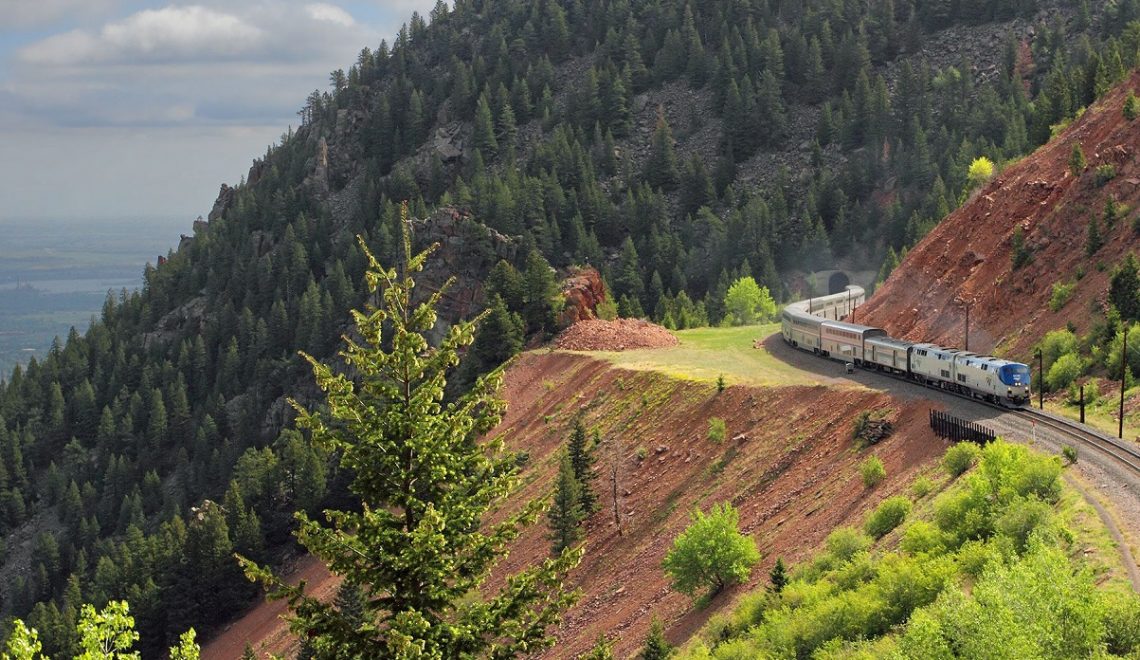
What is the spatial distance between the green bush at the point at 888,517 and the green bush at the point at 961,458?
2533mm

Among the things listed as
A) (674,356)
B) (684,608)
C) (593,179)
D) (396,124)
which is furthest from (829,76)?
(684,608)

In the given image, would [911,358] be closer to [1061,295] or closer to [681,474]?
[1061,295]

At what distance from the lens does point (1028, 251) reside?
72.8m

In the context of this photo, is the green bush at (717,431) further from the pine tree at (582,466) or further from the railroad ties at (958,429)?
the railroad ties at (958,429)

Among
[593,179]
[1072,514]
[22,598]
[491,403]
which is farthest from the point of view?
[593,179]

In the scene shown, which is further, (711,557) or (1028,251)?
(1028,251)

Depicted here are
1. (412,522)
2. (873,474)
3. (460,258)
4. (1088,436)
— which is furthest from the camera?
(460,258)

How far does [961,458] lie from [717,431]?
68.9 feet

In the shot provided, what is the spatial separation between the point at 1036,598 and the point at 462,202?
392ft

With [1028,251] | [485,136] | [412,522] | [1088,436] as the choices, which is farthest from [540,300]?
[485,136]

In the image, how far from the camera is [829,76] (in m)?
184

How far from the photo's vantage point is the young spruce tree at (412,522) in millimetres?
20750

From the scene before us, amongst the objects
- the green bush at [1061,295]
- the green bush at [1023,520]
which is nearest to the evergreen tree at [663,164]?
the green bush at [1061,295]

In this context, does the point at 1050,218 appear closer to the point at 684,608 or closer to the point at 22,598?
the point at 684,608
